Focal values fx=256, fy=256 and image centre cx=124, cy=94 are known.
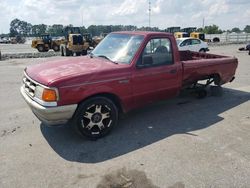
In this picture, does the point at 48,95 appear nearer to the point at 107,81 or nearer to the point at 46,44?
the point at 107,81

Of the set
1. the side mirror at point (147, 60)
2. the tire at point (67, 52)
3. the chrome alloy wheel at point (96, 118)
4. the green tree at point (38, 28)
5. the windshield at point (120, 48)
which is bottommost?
the chrome alloy wheel at point (96, 118)

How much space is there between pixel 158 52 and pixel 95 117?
74.3 inches

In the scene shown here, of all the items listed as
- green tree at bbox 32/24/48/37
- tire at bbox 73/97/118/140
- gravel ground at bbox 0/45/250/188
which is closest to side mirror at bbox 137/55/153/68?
tire at bbox 73/97/118/140

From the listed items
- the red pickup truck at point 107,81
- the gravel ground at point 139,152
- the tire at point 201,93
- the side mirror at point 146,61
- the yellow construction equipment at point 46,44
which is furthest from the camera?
the yellow construction equipment at point 46,44

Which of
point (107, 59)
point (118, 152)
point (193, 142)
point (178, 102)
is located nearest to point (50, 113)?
point (118, 152)

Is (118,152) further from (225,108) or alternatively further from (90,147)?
(225,108)

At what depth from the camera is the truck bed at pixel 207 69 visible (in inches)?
228

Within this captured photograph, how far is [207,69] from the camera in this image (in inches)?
249

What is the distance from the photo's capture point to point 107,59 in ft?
16.5

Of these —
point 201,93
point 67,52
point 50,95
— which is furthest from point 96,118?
point 67,52

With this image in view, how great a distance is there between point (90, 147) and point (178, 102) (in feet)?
10.4

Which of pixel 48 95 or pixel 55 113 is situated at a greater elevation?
pixel 48 95

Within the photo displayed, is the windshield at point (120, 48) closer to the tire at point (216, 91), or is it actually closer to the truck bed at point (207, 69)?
the truck bed at point (207, 69)

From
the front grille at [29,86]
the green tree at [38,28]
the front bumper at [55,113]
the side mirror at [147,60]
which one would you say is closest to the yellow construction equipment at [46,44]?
the front grille at [29,86]
